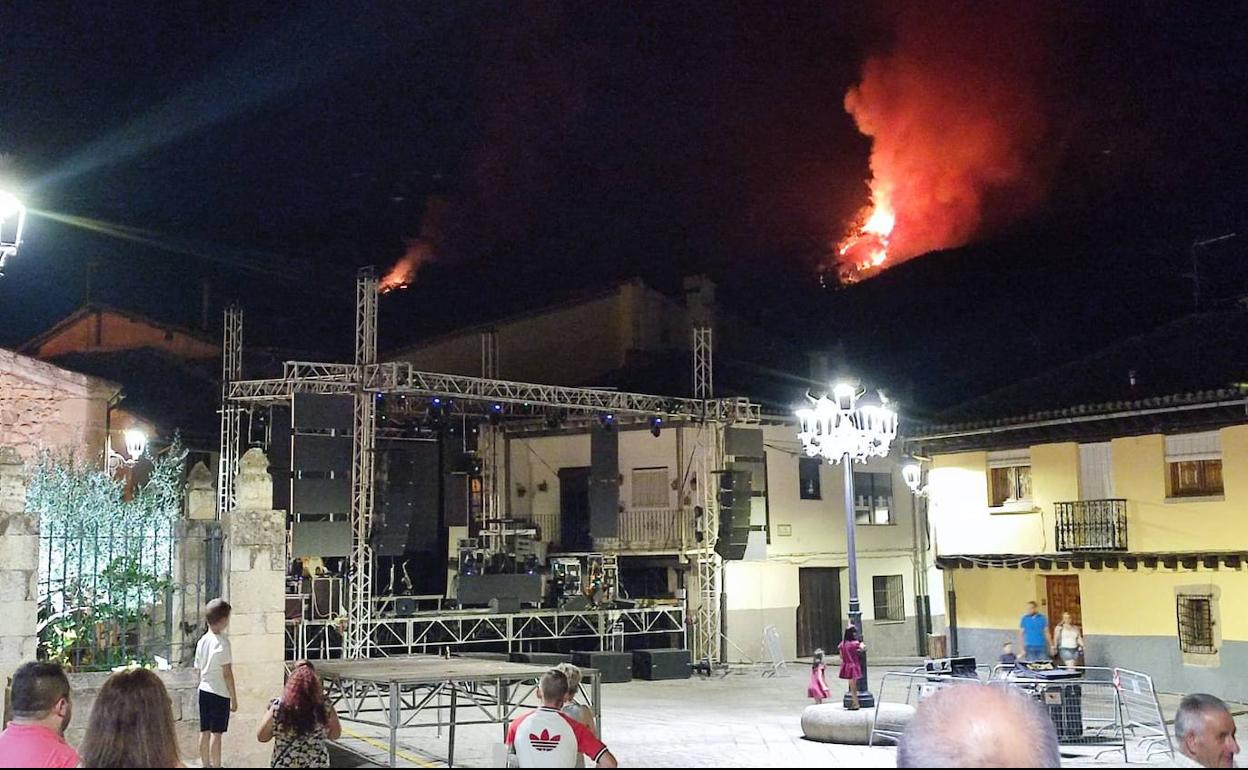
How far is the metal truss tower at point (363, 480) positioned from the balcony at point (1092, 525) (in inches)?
528

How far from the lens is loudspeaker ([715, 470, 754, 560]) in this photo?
25656 mm

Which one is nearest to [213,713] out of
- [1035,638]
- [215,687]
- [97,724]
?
[215,687]

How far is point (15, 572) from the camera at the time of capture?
404 inches

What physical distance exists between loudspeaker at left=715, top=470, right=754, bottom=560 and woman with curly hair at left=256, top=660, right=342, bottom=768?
61.4 feet

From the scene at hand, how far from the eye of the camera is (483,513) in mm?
29984

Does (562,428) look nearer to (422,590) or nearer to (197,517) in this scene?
(422,590)

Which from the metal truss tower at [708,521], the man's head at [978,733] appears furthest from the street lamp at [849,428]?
the man's head at [978,733]

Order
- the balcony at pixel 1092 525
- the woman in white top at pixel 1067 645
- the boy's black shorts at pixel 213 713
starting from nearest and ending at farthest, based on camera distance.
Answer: the boy's black shorts at pixel 213 713 < the woman in white top at pixel 1067 645 < the balcony at pixel 1092 525

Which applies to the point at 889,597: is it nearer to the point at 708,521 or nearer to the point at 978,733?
the point at 708,521

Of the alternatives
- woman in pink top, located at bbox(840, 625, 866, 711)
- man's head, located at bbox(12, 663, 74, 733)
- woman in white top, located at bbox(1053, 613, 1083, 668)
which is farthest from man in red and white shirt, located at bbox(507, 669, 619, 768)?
woman in white top, located at bbox(1053, 613, 1083, 668)

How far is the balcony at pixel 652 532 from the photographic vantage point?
27.4 meters

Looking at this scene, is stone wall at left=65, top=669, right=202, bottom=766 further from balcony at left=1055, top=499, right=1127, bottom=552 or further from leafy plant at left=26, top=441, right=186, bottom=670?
balcony at left=1055, top=499, right=1127, bottom=552

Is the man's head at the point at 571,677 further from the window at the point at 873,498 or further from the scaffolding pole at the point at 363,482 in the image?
the window at the point at 873,498

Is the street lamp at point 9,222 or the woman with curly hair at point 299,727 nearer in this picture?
the woman with curly hair at point 299,727
